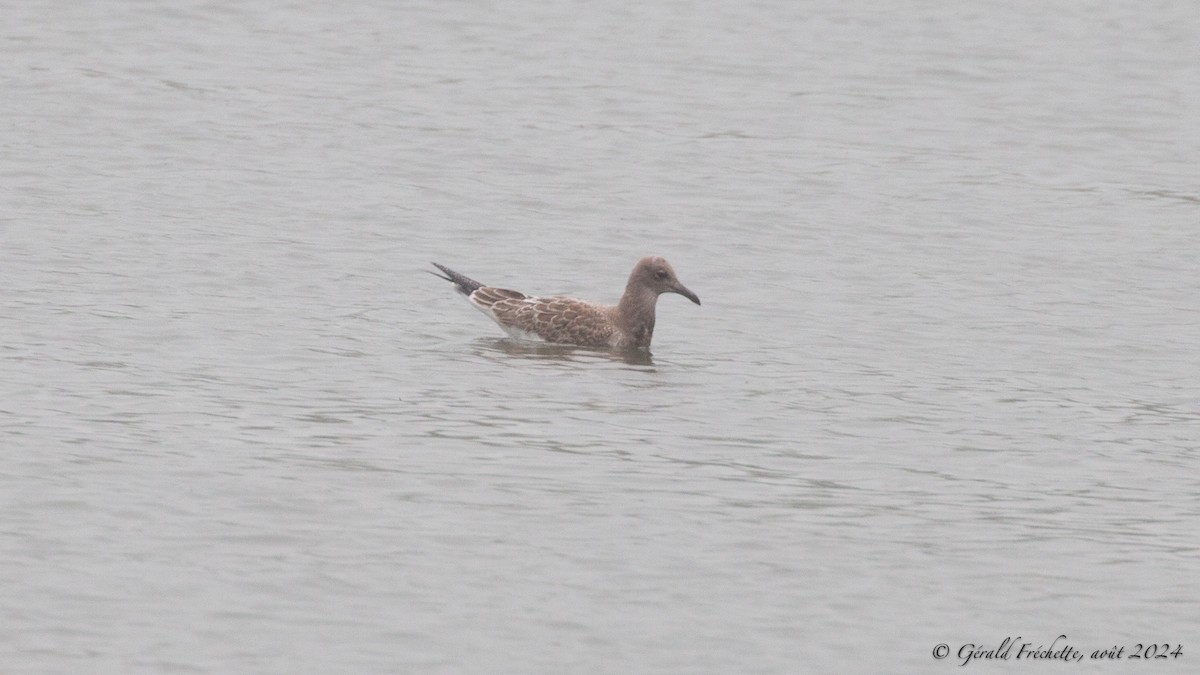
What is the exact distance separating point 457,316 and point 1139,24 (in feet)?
71.1

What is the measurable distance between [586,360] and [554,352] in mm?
312

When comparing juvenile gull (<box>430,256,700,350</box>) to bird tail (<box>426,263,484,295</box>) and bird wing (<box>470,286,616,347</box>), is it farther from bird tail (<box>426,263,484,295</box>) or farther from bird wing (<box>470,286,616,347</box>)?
bird tail (<box>426,263,484,295</box>)

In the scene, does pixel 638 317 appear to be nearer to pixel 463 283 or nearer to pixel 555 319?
pixel 555 319

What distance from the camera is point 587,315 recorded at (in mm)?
17141

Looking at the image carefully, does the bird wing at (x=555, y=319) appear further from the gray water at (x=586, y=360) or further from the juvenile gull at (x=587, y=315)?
the gray water at (x=586, y=360)

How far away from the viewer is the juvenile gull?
17062 millimetres

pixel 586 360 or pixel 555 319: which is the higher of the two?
pixel 555 319

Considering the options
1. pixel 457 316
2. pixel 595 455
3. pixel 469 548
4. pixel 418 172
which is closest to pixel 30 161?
pixel 418 172

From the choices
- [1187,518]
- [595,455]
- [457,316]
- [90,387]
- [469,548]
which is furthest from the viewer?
[457,316]

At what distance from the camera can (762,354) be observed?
16609 mm

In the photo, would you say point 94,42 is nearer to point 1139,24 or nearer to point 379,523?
point 1139,24

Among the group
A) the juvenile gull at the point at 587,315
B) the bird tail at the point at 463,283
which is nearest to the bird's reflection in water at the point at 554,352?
the juvenile gull at the point at 587,315

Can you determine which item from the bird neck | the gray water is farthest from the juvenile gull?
the gray water

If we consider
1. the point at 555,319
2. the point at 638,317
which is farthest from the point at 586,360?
the point at 638,317
